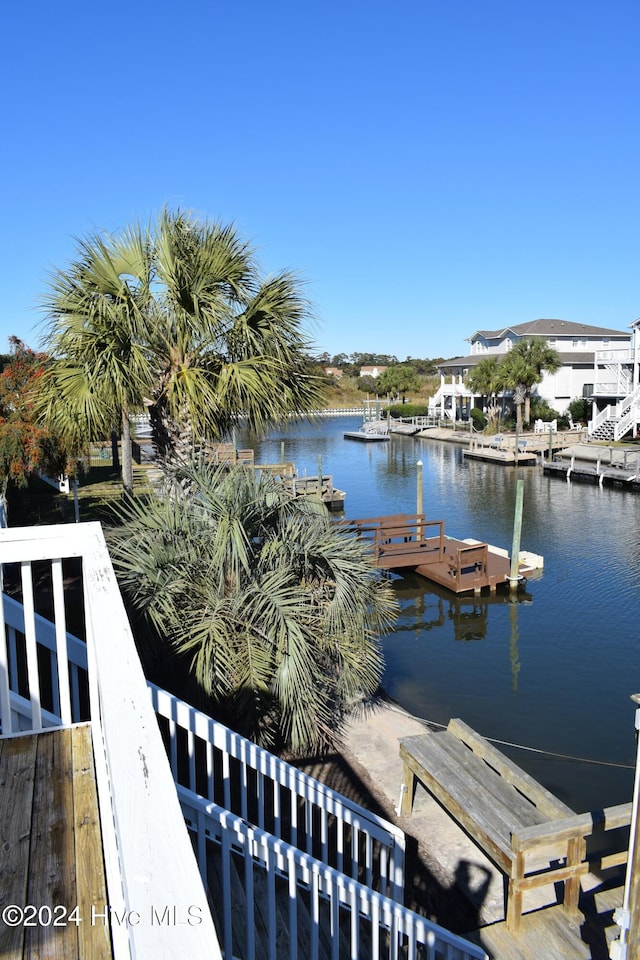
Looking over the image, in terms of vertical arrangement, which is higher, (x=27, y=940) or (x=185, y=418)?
(x=185, y=418)

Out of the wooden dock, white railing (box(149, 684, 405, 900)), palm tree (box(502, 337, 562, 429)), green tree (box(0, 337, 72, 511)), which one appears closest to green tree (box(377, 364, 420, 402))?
palm tree (box(502, 337, 562, 429))

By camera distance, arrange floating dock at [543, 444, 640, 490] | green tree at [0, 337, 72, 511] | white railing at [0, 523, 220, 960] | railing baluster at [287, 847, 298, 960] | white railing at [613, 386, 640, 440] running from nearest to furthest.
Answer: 1. white railing at [0, 523, 220, 960]
2. railing baluster at [287, 847, 298, 960]
3. green tree at [0, 337, 72, 511]
4. floating dock at [543, 444, 640, 490]
5. white railing at [613, 386, 640, 440]

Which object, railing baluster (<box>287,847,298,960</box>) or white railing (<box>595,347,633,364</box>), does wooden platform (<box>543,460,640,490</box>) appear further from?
railing baluster (<box>287,847,298,960</box>)

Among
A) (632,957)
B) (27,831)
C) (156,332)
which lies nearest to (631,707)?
(632,957)

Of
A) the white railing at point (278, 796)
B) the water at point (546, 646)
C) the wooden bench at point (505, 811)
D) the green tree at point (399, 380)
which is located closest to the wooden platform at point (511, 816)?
the wooden bench at point (505, 811)

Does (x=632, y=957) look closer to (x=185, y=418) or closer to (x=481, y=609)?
(x=185, y=418)

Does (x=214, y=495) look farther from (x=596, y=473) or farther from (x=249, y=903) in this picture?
(x=596, y=473)

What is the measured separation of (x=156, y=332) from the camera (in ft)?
24.6

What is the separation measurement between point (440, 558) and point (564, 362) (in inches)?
1483

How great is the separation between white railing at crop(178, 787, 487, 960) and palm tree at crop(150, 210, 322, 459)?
4458mm

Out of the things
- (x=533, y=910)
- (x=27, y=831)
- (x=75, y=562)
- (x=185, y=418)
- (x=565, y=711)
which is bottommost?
(x=565, y=711)

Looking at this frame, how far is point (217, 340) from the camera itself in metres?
7.78

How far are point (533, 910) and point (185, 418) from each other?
562 centimetres

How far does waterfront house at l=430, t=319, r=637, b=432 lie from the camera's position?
44875 mm
